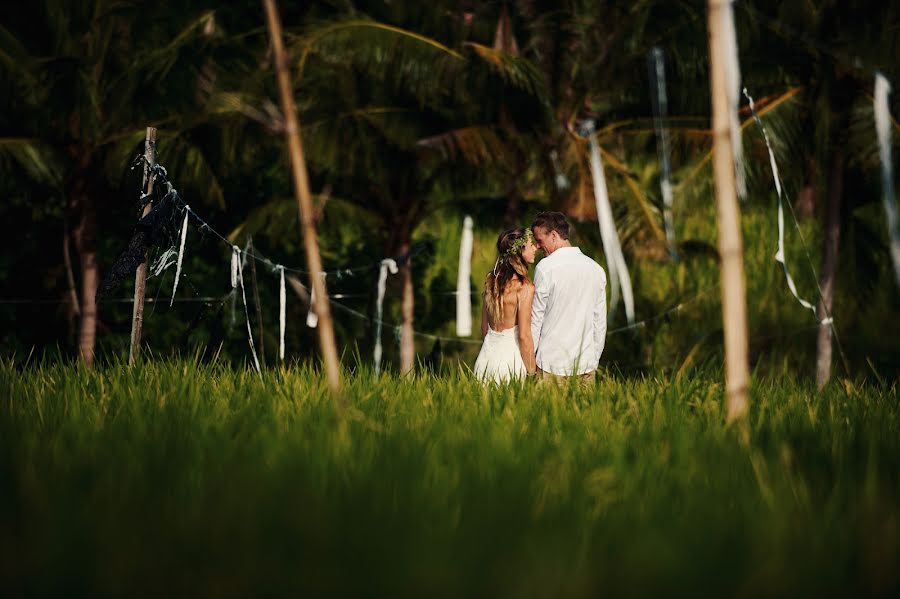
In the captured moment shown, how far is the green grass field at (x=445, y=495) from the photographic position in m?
2.59

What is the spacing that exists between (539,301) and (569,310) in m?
0.17

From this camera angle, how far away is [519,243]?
568cm

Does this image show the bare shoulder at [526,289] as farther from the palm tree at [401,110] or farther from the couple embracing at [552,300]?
the palm tree at [401,110]

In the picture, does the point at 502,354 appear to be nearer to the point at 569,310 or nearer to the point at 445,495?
the point at 569,310

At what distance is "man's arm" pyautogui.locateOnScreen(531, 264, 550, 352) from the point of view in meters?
5.39

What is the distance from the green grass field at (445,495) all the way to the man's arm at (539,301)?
0.51 meters

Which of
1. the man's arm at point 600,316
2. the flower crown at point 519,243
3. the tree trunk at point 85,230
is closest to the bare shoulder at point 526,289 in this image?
the flower crown at point 519,243

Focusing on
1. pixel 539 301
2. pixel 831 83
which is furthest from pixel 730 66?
pixel 831 83

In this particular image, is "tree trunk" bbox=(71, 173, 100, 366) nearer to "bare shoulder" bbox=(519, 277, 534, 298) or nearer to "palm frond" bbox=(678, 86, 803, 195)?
"palm frond" bbox=(678, 86, 803, 195)

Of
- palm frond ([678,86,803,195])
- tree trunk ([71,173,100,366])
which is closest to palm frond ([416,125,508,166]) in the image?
palm frond ([678,86,803,195])

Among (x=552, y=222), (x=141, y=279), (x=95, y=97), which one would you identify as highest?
(x=95, y=97)

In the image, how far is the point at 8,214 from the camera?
50.7ft

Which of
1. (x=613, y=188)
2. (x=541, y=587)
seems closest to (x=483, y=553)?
(x=541, y=587)

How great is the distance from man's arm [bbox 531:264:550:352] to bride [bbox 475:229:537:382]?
16cm
